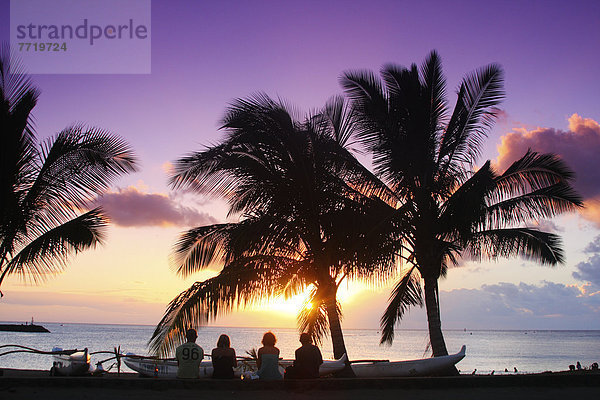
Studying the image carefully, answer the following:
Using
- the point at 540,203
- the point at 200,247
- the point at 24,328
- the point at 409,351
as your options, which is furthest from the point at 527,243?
the point at 24,328

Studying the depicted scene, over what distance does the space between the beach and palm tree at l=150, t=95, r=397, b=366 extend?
4988 mm

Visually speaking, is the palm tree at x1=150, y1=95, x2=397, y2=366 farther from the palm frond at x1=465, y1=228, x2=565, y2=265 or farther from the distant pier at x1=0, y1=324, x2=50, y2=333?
the distant pier at x1=0, y1=324, x2=50, y2=333

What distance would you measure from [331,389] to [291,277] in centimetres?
603

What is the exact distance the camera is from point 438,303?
48.3ft

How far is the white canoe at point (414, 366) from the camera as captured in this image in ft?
43.1

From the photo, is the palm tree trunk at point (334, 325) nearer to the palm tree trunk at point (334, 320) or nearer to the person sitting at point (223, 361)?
the palm tree trunk at point (334, 320)

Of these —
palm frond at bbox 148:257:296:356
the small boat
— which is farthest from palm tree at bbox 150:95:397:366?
the small boat

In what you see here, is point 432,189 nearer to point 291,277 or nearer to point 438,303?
point 438,303

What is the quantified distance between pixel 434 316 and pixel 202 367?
6.36 m

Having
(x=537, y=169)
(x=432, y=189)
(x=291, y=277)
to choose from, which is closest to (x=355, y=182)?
(x=432, y=189)

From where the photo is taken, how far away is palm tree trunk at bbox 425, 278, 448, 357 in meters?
14.4

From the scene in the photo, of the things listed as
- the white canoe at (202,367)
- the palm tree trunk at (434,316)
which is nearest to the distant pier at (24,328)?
the white canoe at (202,367)

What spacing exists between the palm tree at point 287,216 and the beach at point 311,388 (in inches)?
196

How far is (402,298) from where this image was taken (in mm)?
16969
